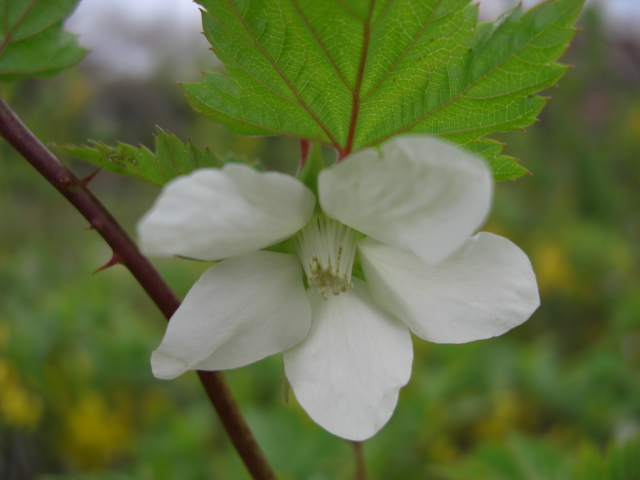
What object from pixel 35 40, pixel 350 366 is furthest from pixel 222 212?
pixel 35 40

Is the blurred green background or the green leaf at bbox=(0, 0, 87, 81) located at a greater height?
the green leaf at bbox=(0, 0, 87, 81)

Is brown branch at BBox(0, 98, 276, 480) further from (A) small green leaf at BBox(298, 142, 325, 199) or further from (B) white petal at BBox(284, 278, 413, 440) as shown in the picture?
(A) small green leaf at BBox(298, 142, 325, 199)

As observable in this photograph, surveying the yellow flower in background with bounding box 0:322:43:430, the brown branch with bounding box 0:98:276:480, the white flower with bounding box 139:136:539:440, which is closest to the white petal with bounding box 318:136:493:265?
the white flower with bounding box 139:136:539:440

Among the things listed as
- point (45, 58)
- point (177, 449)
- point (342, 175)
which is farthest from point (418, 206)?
point (177, 449)

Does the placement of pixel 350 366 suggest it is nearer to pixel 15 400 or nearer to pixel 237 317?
pixel 237 317

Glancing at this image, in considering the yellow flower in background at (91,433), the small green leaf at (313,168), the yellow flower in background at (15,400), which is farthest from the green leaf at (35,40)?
the yellow flower in background at (91,433)

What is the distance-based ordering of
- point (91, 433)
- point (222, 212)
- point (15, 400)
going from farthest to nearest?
1. point (91, 433)
2. point (15, 400)
3. point (222, 212)

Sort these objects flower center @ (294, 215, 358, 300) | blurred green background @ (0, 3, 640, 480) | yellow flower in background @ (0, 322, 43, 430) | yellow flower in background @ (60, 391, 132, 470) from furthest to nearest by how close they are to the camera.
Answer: yellow flower in background @ (60, 391, 132, 470) < yellow flower in background @ (0, 322, 43, 430) < blurred green background @ (0, 3, 640, 480) < flower center @ (294, 215, 358, 300)
